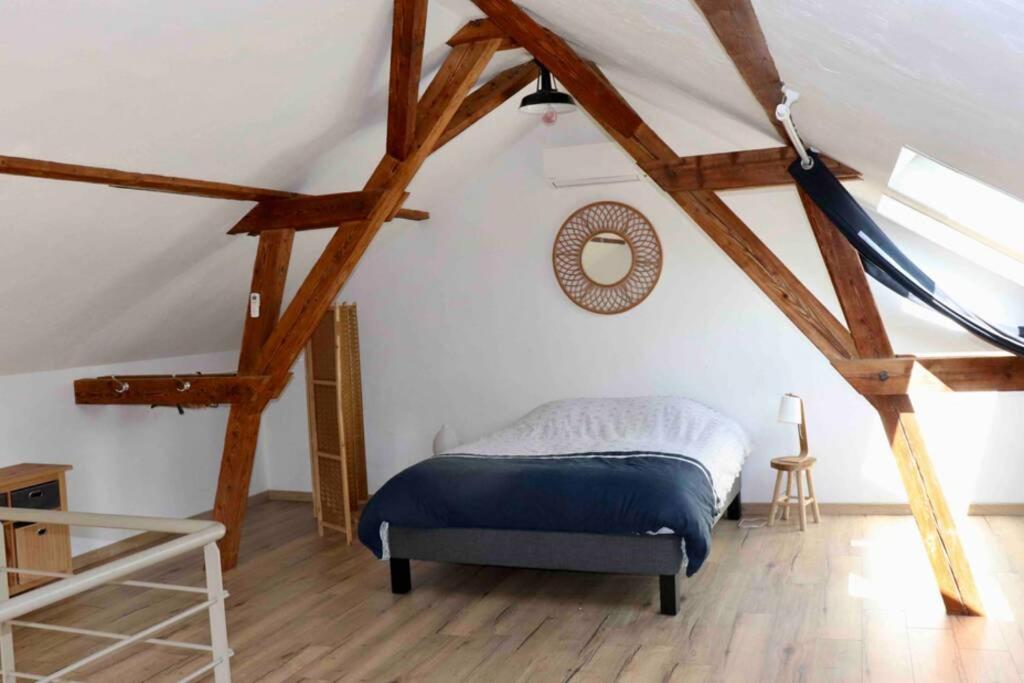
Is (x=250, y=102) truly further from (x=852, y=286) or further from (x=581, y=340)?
(x=581, y=340)

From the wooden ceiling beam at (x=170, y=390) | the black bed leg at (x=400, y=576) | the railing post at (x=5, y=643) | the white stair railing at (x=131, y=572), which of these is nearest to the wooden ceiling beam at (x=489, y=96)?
the wooden ceiling beam at (x=170, y=390)

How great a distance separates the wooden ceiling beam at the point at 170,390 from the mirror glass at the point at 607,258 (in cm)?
227

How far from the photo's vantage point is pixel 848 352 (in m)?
4.01

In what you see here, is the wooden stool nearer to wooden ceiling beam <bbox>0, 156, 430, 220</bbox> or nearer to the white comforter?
the white comforter

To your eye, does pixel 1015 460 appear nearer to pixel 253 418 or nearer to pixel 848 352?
pixel 848 352

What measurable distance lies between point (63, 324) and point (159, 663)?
1.90 m

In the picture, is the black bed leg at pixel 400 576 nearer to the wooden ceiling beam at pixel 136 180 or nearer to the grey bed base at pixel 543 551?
the grey bed base at pixel 543 551

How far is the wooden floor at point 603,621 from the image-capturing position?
3.56m

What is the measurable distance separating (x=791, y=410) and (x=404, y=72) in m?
2.79

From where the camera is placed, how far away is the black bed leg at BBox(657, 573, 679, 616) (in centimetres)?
407

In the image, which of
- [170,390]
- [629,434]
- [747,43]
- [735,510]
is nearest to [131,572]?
[747,43]

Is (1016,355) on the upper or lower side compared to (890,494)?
upper

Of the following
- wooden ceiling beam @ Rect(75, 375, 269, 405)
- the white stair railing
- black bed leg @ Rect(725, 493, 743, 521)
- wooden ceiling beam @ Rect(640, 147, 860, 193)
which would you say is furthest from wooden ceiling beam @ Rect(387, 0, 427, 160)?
black bed leg @ Rect(725, 493, 743, 521)

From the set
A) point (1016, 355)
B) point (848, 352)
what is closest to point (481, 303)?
point (848, 352)
